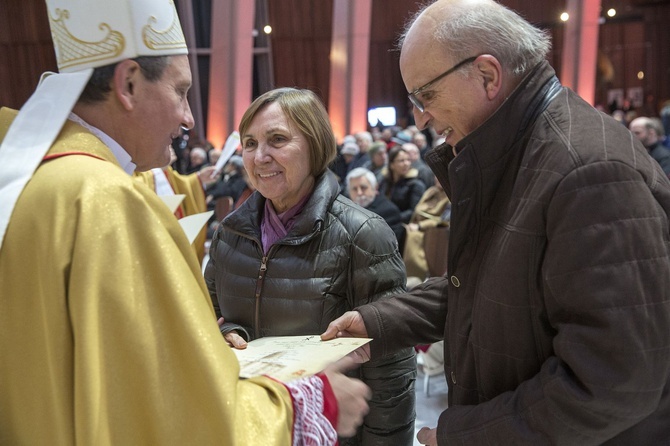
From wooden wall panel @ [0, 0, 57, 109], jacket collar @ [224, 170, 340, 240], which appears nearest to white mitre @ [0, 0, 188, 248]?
jacket collar @ [224, 170, 340, 240]

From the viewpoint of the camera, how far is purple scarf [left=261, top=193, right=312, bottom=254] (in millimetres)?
2293

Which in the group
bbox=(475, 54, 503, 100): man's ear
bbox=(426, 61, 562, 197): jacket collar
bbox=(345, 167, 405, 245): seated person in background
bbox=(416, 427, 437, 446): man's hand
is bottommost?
bbox=(345, 167, 405, 245): seated person in background

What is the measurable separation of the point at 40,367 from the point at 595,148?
1124 millimetres

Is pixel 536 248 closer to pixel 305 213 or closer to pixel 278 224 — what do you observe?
pixel 305 213

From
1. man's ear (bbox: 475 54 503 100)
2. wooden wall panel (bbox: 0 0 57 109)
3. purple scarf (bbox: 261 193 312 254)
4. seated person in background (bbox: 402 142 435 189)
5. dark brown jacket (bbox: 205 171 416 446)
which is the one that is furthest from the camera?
wooden wall panel (bbox: 0 0 57 109)

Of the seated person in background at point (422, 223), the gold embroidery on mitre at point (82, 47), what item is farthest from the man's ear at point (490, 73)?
the seated person in background at point (422, 223)

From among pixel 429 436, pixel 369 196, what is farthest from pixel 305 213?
pixel 369 196

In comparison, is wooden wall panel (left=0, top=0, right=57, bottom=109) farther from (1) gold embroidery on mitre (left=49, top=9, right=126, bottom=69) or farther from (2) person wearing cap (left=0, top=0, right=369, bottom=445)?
(2) person wearing cap (left=0, top=0, right=369, bottom=445)

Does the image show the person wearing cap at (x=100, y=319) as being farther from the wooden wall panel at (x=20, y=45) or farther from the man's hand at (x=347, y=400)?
the wooden wall panel at (x=20, y=45)

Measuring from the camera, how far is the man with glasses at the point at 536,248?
4.30ft

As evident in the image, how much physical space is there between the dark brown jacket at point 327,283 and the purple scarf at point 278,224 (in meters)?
0.04

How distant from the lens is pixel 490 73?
1.56 meters

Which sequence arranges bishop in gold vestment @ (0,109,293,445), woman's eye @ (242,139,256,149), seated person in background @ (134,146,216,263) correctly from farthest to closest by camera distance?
seated person in background @ (134,146,216,263), woman's eye @ (242,139,256,149), bishop in gold vestment @ (0,109,293,445)

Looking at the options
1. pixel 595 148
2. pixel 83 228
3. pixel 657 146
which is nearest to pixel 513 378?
pixel 595 148
